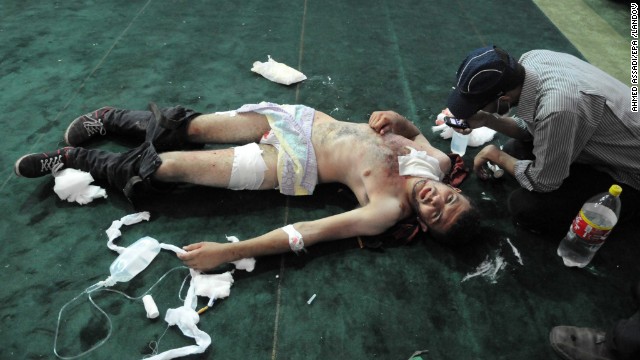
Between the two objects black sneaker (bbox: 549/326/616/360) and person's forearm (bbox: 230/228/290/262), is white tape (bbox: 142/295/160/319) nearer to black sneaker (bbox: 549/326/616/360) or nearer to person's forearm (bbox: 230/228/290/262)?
person's forearm (bbox: 230/228/290/262)

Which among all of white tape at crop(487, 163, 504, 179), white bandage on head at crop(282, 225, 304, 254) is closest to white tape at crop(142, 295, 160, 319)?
white bandage on head at crop(282, 225, 304, 254)

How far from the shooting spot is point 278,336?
1.88 m

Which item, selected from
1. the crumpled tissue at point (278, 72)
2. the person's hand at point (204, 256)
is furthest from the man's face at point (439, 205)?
the crumpled tissue at point (278, 72)

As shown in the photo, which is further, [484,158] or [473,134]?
[473,134]

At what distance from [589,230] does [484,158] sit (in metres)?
0.64

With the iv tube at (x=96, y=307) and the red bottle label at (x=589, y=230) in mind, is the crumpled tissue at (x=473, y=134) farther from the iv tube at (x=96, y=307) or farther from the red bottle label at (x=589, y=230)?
the iv tube at (x=96, y=307)

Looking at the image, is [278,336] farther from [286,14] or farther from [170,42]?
[286,14]

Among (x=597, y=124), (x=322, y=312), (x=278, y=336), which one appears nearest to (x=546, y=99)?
(x=597, y=124)

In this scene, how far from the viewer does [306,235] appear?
6.82 feet

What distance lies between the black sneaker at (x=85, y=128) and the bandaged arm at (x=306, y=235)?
1121 mm

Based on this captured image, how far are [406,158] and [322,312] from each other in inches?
34.7

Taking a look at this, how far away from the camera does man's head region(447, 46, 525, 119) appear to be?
1.96 metres

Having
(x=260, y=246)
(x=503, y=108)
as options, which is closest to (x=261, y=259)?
(x=260, y=246)

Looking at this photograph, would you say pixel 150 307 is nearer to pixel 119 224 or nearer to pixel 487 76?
pixel 119 224
